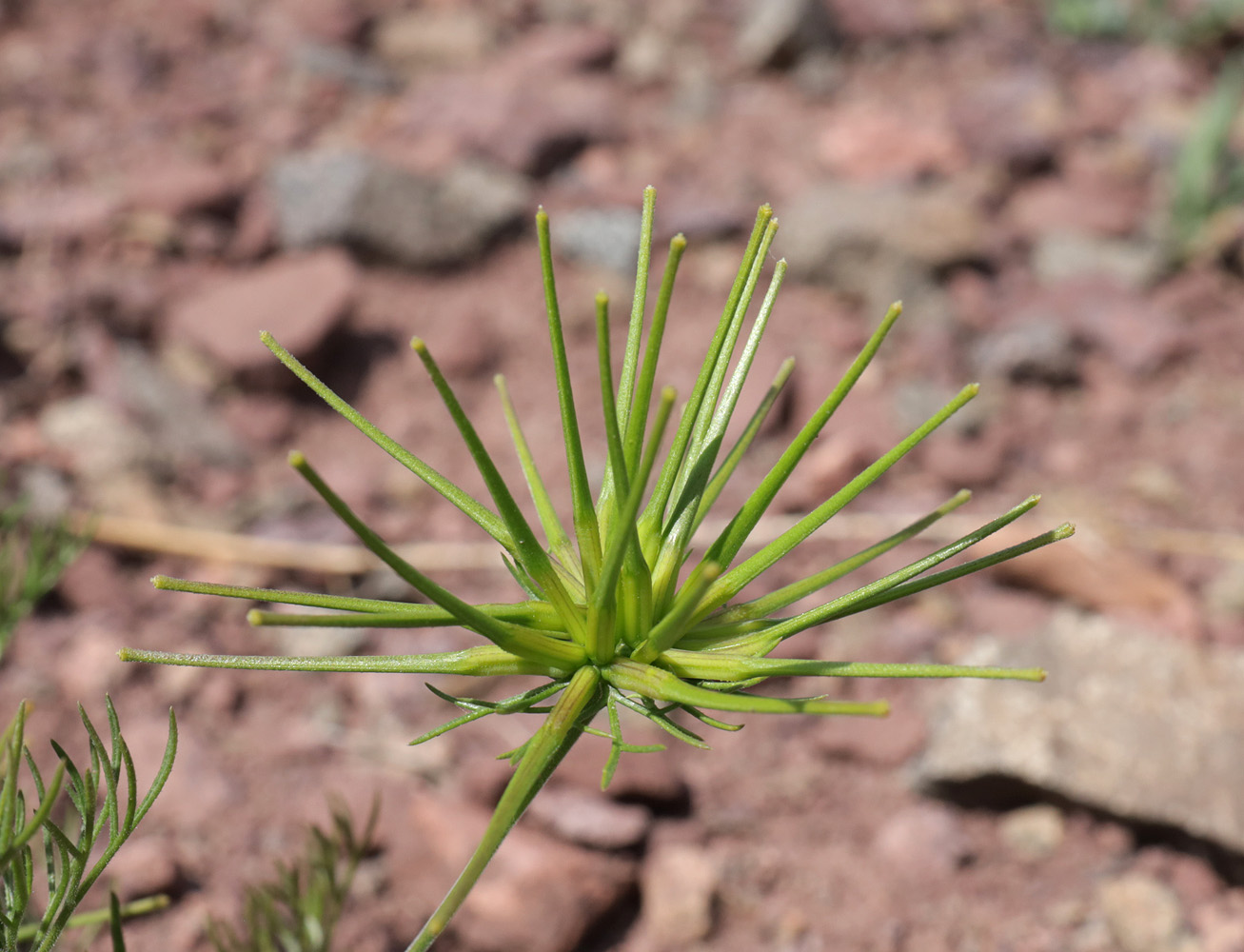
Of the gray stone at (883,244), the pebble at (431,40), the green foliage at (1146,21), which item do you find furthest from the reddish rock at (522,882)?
the green foliage at (1146,21)

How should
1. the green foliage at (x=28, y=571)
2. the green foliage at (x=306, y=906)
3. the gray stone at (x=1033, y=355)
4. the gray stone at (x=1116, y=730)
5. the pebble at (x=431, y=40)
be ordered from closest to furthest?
Answer: the green foliage at (x=306, y=906) < the green foliage at (x=28, y=571) < the gray stone at (x=1116, y=730) < the gray stone at (x=1033, y=355) < the pebble at (x=431, y=40)

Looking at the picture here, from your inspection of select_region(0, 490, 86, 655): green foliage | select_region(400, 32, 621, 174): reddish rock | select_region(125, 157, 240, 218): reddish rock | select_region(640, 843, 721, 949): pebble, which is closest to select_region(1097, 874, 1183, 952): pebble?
select_region(640, 843, 721, 949): pebble

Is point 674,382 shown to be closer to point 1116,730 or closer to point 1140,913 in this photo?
point 1116,730

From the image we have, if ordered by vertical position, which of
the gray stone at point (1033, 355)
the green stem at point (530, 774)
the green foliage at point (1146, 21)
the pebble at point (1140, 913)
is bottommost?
the pebble at point (1140, 913)

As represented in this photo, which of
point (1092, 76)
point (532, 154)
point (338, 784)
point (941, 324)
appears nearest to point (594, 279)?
point (532, 154)

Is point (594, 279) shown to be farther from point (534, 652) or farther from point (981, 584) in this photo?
point (534, 652)

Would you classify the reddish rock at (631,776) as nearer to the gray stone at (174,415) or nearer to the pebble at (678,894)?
the pebble at (678,894)
